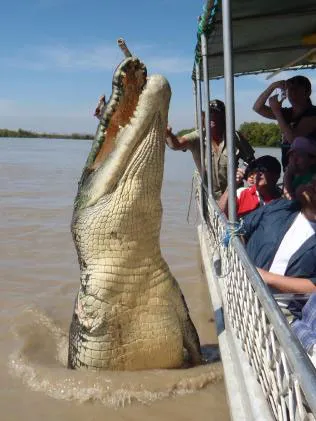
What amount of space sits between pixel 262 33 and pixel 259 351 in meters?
3.13

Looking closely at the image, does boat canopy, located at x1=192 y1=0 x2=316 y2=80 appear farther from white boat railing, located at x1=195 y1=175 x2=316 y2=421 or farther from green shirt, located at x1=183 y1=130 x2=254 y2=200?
white boat railing, located at x1=195 y1=175 x2=316 y2=421

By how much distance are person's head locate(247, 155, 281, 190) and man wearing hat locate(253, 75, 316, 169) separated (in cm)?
22

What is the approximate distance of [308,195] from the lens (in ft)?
8.84

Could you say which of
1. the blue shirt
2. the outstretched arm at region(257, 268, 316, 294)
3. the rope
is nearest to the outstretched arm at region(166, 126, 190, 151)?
the rope

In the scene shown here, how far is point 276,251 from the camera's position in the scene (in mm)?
2811

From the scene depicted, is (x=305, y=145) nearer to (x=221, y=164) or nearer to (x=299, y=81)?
(x=299, y=81)

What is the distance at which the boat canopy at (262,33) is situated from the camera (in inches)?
134

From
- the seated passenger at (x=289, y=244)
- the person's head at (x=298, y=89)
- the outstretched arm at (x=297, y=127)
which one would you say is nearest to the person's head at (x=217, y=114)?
the person's head at (x=298, y=89)

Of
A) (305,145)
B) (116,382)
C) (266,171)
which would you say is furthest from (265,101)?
(116,382)

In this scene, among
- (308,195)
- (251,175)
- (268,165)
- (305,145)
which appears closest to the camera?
(308,195)

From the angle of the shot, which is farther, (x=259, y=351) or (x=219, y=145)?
(x=219, y=145)

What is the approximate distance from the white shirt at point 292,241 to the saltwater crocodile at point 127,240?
0.61 metres

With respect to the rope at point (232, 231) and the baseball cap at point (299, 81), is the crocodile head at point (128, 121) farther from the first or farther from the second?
the baseball cap at point (299, 81)

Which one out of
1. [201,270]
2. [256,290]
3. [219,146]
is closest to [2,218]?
[201,270]
